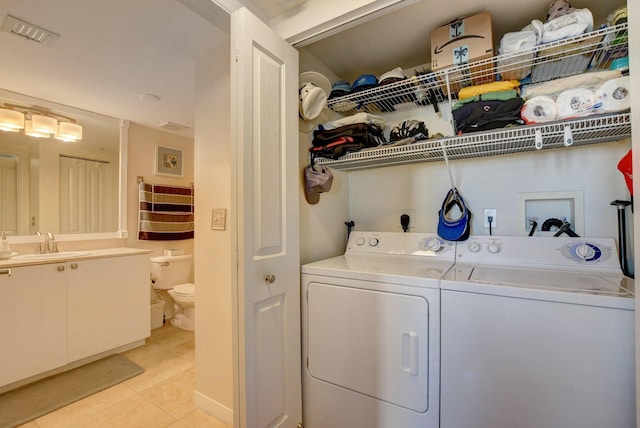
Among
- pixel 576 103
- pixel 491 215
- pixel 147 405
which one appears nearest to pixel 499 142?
pixel 576 103

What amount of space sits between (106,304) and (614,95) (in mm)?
3560

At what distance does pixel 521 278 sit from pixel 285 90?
1.36 m

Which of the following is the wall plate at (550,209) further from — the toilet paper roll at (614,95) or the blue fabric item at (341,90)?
the blue fabric item at (341,90)

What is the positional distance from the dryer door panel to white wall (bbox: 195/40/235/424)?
0.60 m

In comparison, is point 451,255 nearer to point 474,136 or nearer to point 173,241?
point 474,136

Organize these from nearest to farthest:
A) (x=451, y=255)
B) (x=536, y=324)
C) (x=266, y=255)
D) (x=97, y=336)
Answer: (x=536, y=324) < (x=266, y=255) < (x=451, y=255) < (x=97, y=336)

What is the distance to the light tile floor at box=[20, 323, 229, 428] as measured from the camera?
1.68 meters

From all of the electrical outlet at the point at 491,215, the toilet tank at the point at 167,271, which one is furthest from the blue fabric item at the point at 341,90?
the toilet tank at the point at 167,271

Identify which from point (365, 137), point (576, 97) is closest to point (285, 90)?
point (365, 137)

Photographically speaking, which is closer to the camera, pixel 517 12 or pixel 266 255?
pixel 266 255

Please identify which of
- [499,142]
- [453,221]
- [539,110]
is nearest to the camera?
[539,110]

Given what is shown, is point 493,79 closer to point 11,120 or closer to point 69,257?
point 69,257

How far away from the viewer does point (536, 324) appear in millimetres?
984

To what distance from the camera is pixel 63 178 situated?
8.63ft
